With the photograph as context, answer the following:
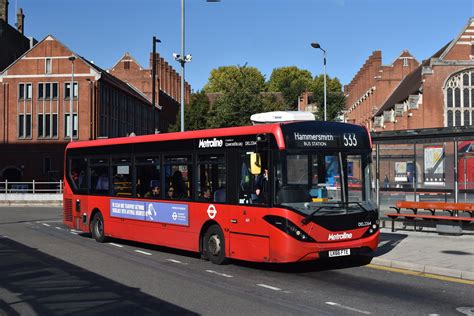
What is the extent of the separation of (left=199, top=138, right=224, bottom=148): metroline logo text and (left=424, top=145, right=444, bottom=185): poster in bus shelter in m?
8.50

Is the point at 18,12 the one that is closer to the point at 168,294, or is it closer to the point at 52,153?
the point at 52,153

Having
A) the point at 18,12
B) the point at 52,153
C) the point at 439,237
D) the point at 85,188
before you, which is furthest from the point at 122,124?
the point at 439,237

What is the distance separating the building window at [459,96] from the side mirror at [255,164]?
158 ft

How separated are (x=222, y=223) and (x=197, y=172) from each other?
55.1 inches

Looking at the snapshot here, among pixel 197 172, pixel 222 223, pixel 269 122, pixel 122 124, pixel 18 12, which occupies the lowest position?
pixel 222 223

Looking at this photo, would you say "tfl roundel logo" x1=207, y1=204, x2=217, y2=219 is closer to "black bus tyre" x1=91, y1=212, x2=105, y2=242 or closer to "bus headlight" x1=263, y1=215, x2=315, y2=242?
"bus headlight" x1=263, y1=215, x2=315, y2=242

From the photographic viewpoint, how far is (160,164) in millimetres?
13242

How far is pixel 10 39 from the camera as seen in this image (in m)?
67.9

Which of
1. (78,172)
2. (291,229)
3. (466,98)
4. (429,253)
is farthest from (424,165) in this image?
(466,98)

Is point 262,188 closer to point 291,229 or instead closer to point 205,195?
point 291,229

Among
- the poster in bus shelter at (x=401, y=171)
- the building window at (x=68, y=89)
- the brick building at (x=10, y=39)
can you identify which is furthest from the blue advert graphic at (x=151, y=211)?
the brick building at (x=10, y=39)

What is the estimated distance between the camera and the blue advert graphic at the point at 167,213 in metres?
12.4

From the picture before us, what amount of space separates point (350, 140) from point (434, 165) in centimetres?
744

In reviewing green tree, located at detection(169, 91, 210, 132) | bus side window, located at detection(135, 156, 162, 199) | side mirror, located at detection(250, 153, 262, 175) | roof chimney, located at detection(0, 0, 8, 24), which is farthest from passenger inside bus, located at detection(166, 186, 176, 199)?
roof chimney, located at detection(0, 0, 8, 24)
